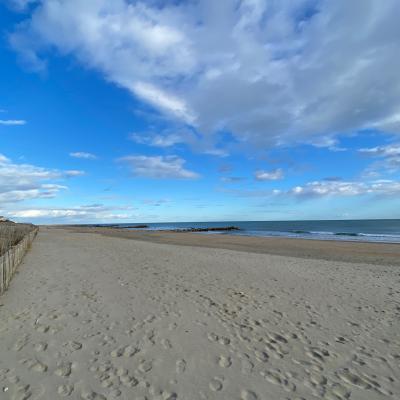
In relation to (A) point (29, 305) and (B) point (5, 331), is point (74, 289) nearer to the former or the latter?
(A) point (29, 305)

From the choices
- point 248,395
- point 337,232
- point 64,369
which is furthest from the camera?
point 337,232

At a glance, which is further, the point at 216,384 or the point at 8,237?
the point at 8,237

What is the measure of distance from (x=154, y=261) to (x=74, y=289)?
5.46m

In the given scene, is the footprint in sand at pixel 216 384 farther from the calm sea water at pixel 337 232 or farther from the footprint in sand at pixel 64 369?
the calm sea water at pixel 337 232

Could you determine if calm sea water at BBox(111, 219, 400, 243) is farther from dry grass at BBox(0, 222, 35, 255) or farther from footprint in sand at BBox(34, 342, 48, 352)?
footprint in sand at BBox(34, 342, 48, 352)

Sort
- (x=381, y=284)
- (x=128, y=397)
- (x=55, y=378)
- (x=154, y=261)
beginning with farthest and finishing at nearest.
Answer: (x=154, y=261), (x=381, y=284), (x=55, y=378), (x=128, y=397)

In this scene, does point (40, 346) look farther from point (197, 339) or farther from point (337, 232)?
point (337, 232)

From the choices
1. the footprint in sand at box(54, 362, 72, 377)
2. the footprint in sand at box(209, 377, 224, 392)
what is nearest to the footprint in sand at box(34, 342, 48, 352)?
the footprint in sand at box(54, 362, 72, 377)

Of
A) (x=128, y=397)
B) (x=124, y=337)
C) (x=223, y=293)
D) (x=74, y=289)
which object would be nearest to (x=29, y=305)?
(x=74, y=289)

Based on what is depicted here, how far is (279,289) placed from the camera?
8375 mm

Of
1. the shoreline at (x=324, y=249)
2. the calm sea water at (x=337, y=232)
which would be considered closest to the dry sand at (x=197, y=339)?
the shoreline at (x=324, y=249)

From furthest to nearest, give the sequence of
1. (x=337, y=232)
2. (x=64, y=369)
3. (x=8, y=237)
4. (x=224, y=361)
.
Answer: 1. (x=337, y=232)
2. (x=8, y=237)
3. (x=224, y=361)
4. (x=64, y=369)

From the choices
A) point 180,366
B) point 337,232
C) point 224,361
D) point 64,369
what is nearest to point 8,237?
point 64,369

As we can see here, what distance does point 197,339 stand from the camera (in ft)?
16.2
